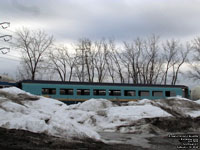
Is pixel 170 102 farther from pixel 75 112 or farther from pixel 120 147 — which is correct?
pixel 120 147

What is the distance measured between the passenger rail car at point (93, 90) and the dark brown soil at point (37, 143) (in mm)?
21150

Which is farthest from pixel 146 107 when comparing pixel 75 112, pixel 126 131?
pixel 75 112

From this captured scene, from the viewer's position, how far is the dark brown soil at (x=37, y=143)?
7.57 metres

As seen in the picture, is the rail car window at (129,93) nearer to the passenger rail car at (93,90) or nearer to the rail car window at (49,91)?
the passenger rail car at (93,90)

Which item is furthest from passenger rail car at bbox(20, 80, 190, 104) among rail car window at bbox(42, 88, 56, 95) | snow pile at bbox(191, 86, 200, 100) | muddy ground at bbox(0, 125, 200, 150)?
muddy ground at bbox(0, 125, 200, 150)

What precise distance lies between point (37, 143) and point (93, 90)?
943 inches

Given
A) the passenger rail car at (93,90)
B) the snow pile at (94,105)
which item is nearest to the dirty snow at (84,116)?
the snow pile at (94,105)

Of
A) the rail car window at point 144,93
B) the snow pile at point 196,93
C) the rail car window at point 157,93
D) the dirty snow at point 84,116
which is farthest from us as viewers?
the snow pile at point 196,93

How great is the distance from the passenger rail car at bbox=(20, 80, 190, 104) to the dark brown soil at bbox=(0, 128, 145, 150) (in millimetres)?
21150

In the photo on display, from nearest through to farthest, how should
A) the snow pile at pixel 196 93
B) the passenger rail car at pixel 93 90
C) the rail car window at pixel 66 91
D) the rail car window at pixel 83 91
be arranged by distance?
the passenger rail car at pixel 93 90, the rail car window at pixel 66 91, the rail car window at pixel 83 91, the snow pile at pixel 196 93

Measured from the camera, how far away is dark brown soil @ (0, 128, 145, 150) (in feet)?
24.8

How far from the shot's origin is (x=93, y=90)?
104 ft

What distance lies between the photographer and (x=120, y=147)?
8.75 meters

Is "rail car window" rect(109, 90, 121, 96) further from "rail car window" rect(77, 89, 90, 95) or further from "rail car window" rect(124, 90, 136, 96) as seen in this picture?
"rail car window" rect(77, 89, 90, 95)
